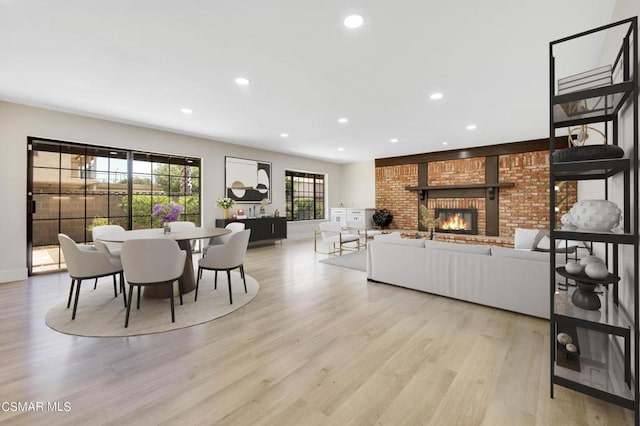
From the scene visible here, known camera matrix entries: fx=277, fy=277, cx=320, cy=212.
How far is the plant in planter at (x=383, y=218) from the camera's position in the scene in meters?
8.76

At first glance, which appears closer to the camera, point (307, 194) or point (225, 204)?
point (225, 204)

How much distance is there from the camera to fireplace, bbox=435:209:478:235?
24.1ft

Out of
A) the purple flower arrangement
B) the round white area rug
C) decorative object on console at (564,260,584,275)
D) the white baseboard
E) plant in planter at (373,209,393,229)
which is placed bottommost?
the round white area rug

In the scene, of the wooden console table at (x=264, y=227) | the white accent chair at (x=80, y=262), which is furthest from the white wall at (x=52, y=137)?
the white accent chair at (x=80, y=262)

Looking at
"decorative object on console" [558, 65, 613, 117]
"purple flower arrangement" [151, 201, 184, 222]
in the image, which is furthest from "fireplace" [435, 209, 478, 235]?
"purple flower arrangement" [151, 201, 184, 222]

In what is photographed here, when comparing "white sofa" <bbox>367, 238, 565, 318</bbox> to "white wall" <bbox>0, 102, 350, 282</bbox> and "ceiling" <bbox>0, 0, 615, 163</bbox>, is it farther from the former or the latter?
"white wall" <bbox>0, 102, 350, 282</bbox>

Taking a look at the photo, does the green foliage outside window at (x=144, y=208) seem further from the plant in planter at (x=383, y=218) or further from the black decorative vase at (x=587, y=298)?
the black decorative vase at (x=587, y=298)

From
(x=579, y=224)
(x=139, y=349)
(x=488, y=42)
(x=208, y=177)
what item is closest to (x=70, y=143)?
(x=208, y=177)

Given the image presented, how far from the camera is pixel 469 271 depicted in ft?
10.2

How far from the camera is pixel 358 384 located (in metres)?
1.76

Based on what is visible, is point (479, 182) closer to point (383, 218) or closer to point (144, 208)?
point (383, 218)

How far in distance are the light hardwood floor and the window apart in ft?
18.9

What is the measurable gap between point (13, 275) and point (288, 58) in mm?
5047

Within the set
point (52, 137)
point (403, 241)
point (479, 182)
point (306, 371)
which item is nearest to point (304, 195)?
point (479, 182)
